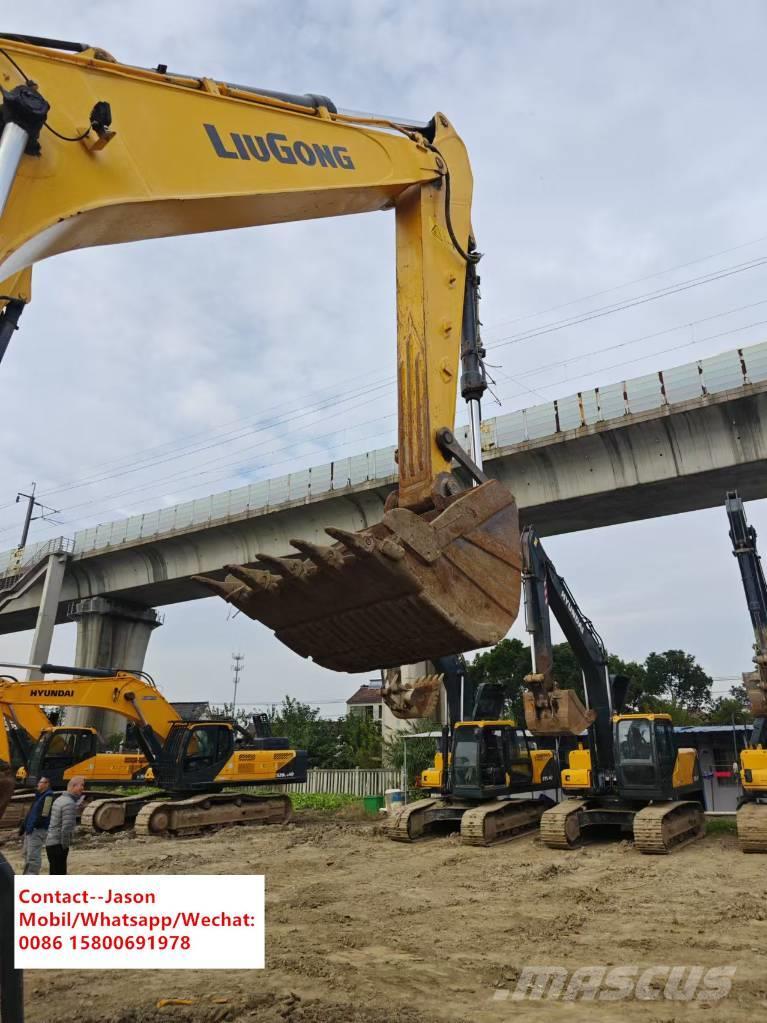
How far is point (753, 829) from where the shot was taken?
39.1 ft

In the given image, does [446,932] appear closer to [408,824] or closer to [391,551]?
[391,551]

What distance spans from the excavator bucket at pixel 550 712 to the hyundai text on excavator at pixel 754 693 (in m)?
2.85

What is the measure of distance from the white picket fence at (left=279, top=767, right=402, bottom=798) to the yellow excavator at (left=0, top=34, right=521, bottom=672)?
21.9 m

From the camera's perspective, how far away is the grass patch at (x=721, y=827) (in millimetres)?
14952

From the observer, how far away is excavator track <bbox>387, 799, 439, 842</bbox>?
46.3 feet

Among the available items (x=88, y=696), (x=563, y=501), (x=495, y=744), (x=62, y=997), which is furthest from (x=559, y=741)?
(x=62, y=997)

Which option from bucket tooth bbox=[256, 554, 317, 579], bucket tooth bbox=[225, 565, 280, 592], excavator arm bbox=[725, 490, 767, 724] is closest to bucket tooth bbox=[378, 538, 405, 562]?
bucket tooth bbox=[256, 554, 317, 579]

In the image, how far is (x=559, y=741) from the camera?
17766 millimetres

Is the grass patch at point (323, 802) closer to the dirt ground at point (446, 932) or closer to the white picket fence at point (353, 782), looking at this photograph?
the white picket fence at point (353, 782)

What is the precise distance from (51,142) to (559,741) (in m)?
16.7

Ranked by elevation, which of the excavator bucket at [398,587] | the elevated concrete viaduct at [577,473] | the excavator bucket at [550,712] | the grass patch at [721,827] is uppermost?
the elevated concrete viaduct at [577,473]

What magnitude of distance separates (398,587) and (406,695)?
7.86ft

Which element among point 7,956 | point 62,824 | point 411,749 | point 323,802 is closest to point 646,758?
point 62,824

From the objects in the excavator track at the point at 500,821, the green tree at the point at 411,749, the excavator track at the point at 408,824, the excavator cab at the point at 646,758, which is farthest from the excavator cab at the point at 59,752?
the excavator cab at the point at 646,758
